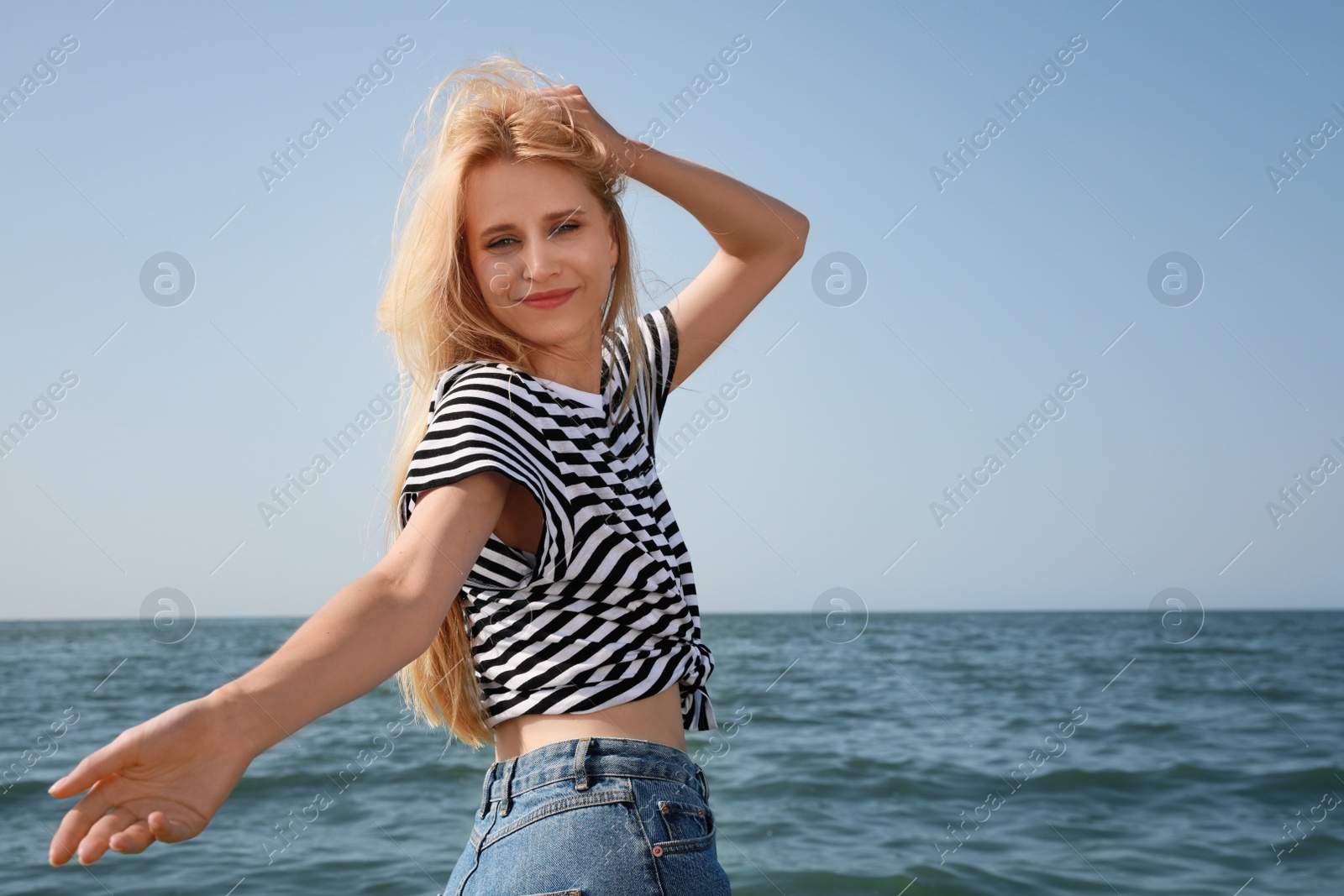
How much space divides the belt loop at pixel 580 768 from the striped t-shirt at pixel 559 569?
0.19 feet

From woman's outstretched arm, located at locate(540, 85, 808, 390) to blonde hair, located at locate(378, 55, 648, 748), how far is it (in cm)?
34

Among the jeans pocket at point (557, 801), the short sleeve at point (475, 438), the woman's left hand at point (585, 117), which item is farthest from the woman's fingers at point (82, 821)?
the woman's left hand at point (585, 117)

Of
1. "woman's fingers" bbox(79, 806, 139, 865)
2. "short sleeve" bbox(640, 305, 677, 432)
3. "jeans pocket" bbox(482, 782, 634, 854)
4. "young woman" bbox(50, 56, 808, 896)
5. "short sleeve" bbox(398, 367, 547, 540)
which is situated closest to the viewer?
"woman's fingers" bbox(79, 806, 139, 865)

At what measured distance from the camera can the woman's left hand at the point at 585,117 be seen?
194 cm

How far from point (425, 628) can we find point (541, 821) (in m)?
0.42

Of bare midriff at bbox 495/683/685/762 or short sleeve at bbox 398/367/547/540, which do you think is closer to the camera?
short sleeve at bbox 398/367/547/540

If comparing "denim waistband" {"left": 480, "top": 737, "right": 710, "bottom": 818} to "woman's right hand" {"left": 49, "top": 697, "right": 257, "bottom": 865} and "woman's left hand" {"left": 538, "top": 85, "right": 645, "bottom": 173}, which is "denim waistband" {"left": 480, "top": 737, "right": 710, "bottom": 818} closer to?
"woman's right hand" {"left": 49, "top": 697, "right": 257, "bottom": 865}

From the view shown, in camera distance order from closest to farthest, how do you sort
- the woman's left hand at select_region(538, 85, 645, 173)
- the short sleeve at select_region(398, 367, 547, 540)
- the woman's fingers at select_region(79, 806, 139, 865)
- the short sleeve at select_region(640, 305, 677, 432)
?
the woman's fingers at select_region(79, 806, 139, 865) → the short sleeve at select_region(398, 367, 547, 540) → the woman's left hand at select_region(538, 85, 645, 173) → the short sleeve at select_region(640, 305, 677, 432)

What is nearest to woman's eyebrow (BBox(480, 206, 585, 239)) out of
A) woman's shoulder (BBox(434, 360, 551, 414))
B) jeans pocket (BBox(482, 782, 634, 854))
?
woman's shoulder (BBox(434, 360, 551, 414))

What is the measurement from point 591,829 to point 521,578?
0.37 m

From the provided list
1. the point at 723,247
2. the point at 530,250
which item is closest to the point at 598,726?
the point at 530,250

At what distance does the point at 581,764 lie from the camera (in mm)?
1505

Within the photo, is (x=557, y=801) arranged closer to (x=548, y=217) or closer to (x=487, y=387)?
(x=487, y=387)

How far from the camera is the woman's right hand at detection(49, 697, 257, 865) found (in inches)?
37.4
